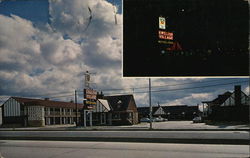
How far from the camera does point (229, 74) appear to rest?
6.37 m

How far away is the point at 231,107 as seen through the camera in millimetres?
29125

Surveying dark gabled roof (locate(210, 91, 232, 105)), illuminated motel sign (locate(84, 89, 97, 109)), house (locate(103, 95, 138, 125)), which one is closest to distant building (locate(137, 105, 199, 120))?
house (locate(103, 95, 138, 125))

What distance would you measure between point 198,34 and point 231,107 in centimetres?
2572

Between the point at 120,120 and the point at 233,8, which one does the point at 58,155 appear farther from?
the point at 120,120

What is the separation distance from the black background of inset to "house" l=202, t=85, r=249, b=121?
941 inches

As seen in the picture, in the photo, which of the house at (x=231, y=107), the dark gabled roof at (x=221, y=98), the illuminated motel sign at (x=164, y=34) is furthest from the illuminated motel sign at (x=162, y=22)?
the dark gabled roof at (x=221, y=98)

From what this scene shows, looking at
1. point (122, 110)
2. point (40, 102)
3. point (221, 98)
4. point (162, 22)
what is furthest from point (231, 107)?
point (40, 102)

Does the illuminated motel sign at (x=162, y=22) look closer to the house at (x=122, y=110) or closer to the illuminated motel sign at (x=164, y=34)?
the illuminated motel sign at (x=164, y=34)

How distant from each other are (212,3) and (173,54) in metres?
1.74

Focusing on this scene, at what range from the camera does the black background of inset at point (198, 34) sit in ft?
20.4

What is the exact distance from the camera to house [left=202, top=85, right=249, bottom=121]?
92.4ft

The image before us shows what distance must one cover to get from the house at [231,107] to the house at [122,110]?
1081 centimetres

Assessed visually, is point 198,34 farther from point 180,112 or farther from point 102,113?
point 180,112

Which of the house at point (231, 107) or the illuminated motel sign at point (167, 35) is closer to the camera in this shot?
the illuminated motel sign at point (167, 35)
